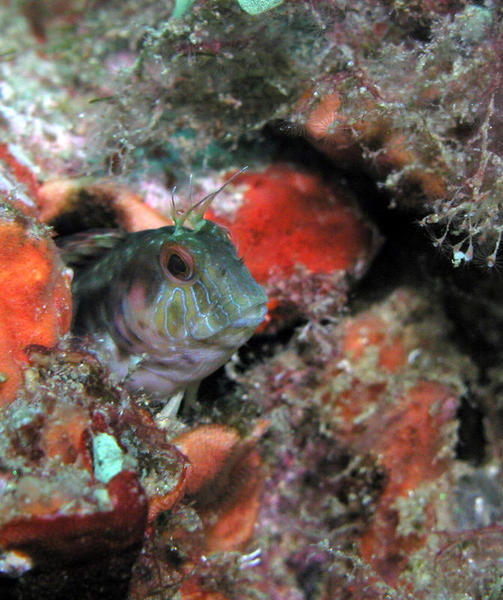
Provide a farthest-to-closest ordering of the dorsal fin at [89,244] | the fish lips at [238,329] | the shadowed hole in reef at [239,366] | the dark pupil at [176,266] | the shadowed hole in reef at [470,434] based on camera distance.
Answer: the shadowed hole in reef at [470,434] → the shadowed hole in reef at [239,366] → the dorsal fin at [89,244] → the dark pupil at [176,266] → the fish lips at [238,329]

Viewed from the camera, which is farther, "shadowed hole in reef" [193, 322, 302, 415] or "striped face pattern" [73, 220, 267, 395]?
"shadowed hole in reef" [193, 322, 302, 415]

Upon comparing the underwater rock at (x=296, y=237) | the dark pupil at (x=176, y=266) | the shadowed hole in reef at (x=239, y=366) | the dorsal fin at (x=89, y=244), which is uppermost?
the dark pupil at (x=176, y=266)

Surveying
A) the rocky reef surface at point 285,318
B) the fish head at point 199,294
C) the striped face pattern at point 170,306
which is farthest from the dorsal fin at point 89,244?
the fish head at point 199,294

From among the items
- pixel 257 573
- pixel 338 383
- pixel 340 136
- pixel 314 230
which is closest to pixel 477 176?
pixel 340 136

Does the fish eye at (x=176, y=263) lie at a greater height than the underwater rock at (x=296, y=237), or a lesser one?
greater

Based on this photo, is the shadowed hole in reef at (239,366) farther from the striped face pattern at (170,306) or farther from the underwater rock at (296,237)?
the striped face pattern at (170,306)

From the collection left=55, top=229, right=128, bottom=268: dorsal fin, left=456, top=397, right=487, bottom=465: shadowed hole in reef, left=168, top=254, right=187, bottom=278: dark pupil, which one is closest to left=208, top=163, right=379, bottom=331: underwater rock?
left=55, top=229, right=128, bottom=268: dorsal fin

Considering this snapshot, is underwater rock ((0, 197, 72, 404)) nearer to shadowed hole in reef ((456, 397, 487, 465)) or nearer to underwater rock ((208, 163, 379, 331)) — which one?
underwater rock ((208, 163, 379, 331))

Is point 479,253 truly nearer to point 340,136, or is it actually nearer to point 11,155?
point 340,136
